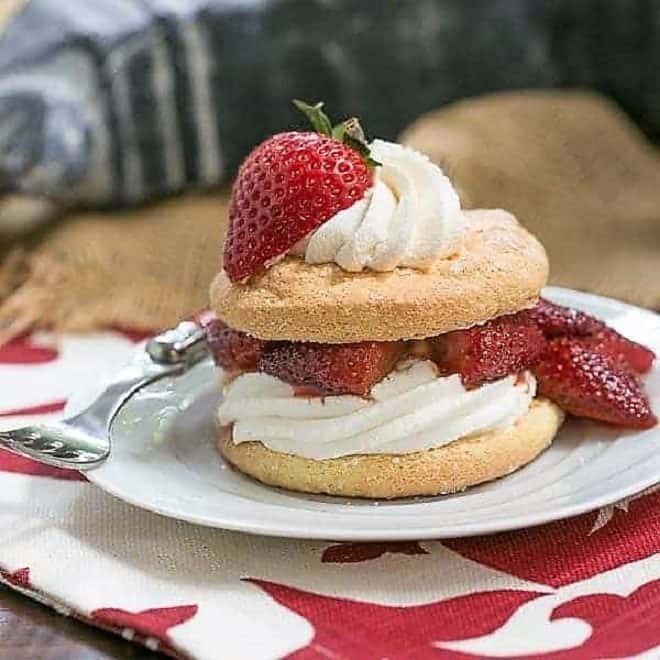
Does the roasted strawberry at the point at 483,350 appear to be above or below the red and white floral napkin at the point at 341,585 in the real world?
above

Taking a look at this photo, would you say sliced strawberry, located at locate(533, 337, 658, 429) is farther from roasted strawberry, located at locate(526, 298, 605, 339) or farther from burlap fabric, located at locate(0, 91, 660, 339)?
burlap fabric, located at locate(0, 91, 660, 339)

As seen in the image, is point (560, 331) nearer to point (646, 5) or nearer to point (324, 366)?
point (324, 366)

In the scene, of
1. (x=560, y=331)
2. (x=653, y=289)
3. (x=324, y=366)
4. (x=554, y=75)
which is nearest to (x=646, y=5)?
(x=554, y=75)

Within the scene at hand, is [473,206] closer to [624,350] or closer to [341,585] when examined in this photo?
[624,350]

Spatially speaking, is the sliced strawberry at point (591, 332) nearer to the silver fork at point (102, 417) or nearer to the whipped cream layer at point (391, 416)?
the whipped cream layer at point (391, 416)

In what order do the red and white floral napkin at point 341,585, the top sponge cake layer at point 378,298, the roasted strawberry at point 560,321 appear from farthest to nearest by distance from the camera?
1. the roasted strawberry at point 560,321
2. the top sponge cake layer at point 378,298
3. the red and white floral napkin at point 341,585

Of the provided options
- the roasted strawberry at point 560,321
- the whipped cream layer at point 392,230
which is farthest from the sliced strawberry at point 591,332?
the whipped cream layer at point 392,230

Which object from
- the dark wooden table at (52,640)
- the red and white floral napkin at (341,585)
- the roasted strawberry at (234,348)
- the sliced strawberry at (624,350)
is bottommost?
the dark wooden table at (52,640)

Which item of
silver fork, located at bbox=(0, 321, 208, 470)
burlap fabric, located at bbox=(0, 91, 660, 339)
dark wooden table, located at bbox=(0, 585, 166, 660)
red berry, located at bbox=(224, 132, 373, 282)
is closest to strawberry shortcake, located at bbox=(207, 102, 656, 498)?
red berry, located at bbox=(224, 132, 373, 282)
